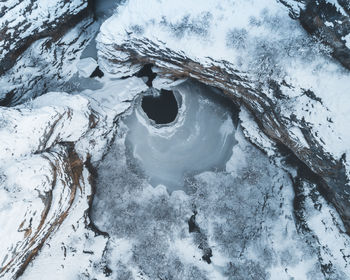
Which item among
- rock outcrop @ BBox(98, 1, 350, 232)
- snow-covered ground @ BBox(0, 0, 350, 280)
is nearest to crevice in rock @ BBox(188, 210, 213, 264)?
snow-covered ground @ BBox(0, 0, 350, 280)

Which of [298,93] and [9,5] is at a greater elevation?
[298,93]

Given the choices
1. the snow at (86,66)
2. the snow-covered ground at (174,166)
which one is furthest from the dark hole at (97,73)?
the snow-covered ground at (174,166)

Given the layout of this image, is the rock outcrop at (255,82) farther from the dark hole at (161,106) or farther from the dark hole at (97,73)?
the dark hole at (161,106)

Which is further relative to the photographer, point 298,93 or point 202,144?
point 202,144

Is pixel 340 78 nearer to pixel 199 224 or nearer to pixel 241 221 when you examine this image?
pixel 241 221

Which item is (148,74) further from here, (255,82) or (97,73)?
(255,82)

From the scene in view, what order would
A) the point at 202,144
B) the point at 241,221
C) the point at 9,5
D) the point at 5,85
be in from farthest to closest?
the point at 202,144 < the point at 241,221 < the point at 5,85 < the point at 9,5

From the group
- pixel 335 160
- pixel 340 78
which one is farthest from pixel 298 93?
pixel 335 160
